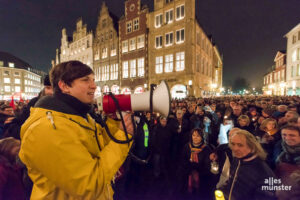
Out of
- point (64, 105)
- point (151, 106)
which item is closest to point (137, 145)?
point (151, 106)

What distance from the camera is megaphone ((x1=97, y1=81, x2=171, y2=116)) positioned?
1404mm

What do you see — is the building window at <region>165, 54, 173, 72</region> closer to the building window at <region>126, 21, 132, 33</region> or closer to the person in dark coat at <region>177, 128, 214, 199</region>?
the building window at <region>126, 21, 132, 33</region>

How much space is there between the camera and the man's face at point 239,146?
2.19 m

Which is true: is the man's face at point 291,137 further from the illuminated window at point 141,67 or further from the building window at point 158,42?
the illuminated window at point 141,67

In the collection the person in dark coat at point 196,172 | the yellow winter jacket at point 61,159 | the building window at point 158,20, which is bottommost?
the person in dark coat at point 196,172

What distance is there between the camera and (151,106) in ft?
4.57

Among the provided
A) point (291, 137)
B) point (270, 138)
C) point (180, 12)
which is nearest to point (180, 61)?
point (180, 12)

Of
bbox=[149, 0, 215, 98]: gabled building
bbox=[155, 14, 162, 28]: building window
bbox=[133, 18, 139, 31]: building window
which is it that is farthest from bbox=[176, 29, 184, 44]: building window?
bbox=[133, 18, 139, 31]: building window

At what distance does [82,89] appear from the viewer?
125cm

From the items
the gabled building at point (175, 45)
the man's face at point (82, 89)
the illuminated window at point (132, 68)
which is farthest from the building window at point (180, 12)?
the man's face at point (82, 89)

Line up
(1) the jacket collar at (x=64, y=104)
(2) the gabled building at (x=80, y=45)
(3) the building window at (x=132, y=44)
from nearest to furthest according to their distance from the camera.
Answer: (1) the jacket collar at (x=64, y=104) → (3) the building window at (x=132, y=44) → (2) the gabled building at (x=80, y=45)

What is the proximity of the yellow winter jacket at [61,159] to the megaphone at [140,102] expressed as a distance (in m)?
0.35

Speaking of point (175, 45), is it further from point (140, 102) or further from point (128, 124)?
point (128, 124)

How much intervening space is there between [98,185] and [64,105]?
625 mm
